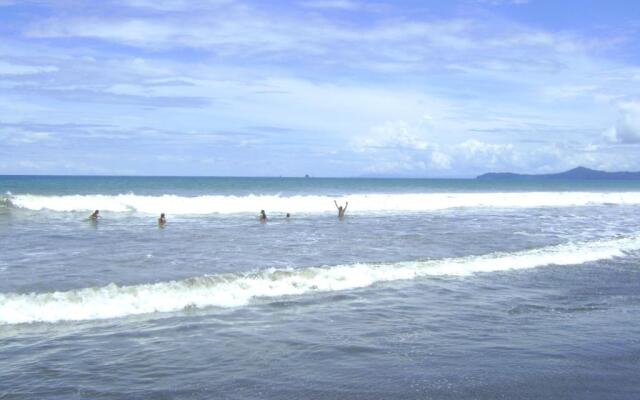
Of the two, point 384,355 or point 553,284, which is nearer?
point 384,355

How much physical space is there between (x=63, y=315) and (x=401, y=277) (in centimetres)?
816

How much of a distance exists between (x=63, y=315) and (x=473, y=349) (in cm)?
739

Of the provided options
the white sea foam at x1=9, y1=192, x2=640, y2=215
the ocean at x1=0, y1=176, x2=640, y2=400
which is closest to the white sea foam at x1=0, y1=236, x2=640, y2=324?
the ocean at x1=0, y1=176, x2=640, y2=400

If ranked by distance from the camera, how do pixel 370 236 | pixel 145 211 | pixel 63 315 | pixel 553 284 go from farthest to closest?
pixel 145 211, pixel 370 236, pixel 553 284, pixel 63 315

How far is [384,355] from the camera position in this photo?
28.5 ft

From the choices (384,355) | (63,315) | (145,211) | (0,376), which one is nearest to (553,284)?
(384,355)

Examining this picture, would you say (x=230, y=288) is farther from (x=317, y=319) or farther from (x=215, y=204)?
(x=215, y=204)

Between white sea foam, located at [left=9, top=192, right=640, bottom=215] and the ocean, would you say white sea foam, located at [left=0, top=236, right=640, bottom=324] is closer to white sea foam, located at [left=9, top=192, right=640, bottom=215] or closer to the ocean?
the ocean

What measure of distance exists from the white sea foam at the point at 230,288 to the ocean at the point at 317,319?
0.05 meters

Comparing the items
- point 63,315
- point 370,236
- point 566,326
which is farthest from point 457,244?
point 63,315

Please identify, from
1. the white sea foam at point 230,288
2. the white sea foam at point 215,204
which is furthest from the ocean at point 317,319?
the white sea foam at point 215,204

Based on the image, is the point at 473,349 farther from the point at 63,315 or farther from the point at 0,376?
the point at 63,315

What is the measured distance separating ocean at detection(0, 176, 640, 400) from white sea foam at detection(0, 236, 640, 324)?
54 mm

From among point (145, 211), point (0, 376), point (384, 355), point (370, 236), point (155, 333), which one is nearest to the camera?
point (0, 376)
